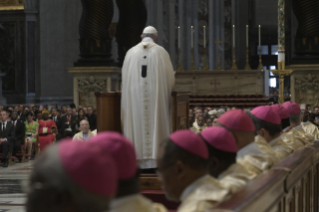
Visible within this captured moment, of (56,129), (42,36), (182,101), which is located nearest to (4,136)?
(56,129)

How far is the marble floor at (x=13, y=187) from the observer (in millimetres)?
8289

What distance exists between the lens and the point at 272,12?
37.3 metres

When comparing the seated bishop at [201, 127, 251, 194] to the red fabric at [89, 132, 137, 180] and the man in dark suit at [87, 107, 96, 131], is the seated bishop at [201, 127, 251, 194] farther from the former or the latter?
the man in dark suit at [87, 107, 96, 131]

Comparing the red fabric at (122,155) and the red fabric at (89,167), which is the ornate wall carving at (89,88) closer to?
the red fabric at (122,155)

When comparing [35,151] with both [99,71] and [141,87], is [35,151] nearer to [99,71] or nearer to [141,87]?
[99,71]

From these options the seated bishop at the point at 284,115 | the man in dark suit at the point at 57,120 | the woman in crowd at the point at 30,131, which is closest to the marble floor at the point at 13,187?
the woman in crowd at the point at 30,131

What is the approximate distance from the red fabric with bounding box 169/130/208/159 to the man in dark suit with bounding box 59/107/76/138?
12.2 meters

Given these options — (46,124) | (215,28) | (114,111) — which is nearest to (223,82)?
(46,124)

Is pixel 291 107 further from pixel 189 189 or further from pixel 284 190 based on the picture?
pixel 189 189

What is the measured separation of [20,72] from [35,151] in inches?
377

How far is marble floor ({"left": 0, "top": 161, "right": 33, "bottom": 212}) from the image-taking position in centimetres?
829

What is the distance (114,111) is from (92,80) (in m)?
9.19

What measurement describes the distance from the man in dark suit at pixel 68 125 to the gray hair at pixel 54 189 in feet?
43.7

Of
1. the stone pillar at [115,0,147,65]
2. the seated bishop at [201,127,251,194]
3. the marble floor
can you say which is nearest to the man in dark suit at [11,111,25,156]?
the marble floor
